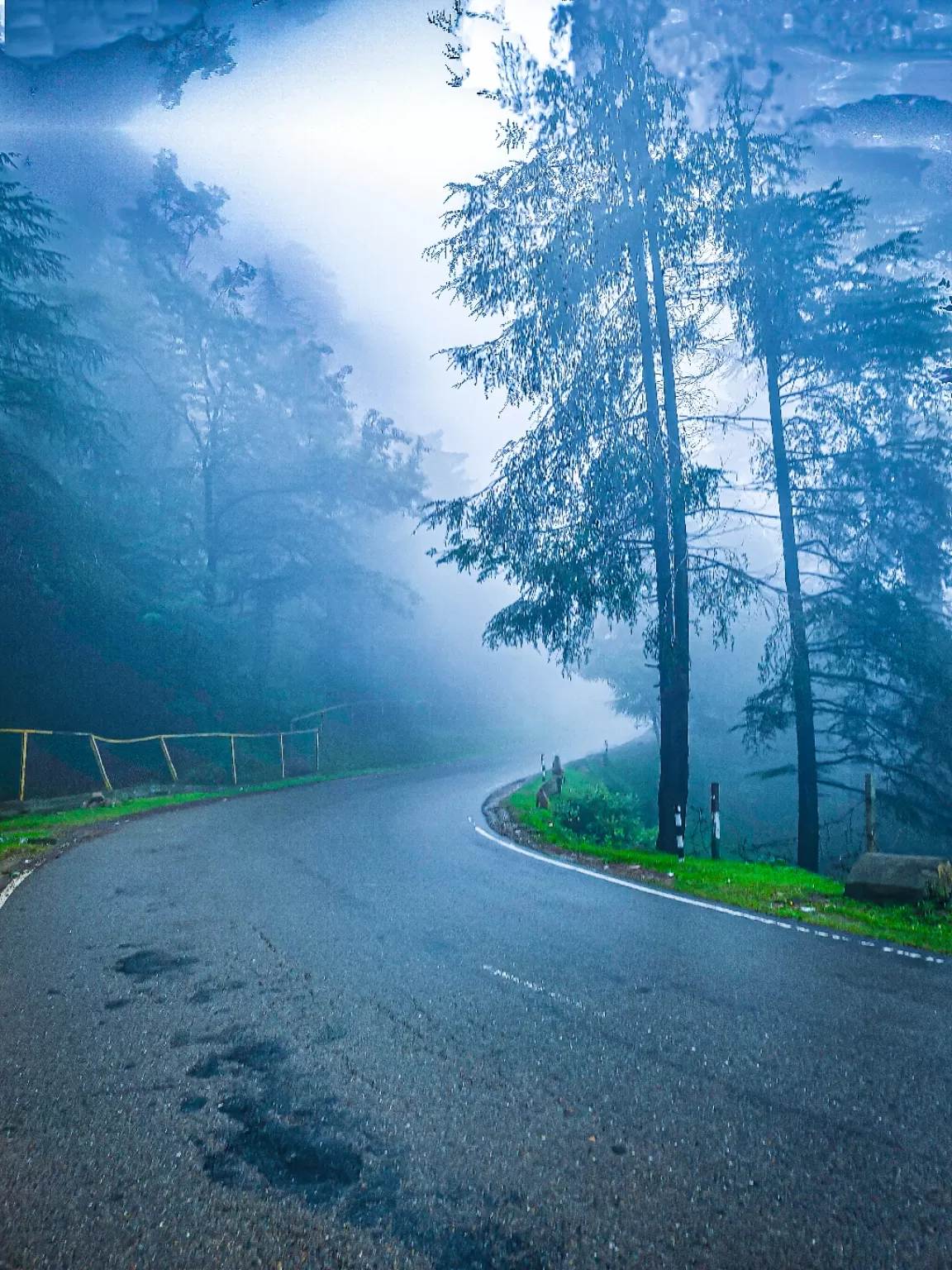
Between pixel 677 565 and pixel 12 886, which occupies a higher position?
pixel 677 565

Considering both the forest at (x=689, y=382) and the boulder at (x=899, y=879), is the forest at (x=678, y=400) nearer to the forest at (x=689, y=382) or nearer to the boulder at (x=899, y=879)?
the forest at (x=689, y=382)

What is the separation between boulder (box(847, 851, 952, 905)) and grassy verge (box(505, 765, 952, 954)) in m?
0.12

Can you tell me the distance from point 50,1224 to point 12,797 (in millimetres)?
16316

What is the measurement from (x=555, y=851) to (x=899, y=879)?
5.21 meters

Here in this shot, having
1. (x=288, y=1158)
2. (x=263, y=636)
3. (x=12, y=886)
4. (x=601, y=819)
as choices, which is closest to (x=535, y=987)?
(x=288, y=1158)

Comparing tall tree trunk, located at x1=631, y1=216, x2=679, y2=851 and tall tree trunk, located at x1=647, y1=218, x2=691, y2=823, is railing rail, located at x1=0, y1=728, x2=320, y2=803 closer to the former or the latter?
tall tree trunk, located at x1=631, y1=216, x2=679, y2=851

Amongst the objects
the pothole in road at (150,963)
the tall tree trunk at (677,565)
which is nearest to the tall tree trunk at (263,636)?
the tall tree trunk at (677,565)

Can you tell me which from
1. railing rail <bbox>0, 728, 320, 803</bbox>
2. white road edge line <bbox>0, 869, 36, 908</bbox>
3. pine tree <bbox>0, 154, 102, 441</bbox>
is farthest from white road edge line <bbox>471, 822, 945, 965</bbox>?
pine tree <bbox>0, 154, 102, 441</bbox>

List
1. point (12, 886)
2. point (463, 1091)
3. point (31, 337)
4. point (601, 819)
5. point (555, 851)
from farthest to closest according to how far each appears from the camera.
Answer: point (31, 337), point (601, 819), point (555, 851), point (12, 886), point (463, 1091)

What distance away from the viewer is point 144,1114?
340 centimetres

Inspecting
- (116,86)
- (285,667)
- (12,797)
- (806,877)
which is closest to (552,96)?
(806,877)

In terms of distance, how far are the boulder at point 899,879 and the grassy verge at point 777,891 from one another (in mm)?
120

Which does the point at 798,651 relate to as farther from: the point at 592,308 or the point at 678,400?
the point at 592,308

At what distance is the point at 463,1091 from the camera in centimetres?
359
